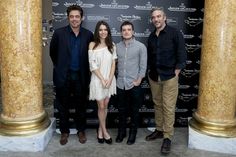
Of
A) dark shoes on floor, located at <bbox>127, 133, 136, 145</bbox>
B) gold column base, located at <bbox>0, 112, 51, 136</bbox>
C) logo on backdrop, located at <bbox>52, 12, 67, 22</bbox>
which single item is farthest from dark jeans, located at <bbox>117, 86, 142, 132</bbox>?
logo on backdrop, located at <bbox>52, 12, 67, 22</bbox>

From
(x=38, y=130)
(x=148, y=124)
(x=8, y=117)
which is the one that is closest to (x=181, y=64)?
(x=148, y=124)

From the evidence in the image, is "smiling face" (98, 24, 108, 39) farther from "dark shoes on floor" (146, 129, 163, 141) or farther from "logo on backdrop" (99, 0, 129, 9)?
"dark shoes on floor" (146, 129, 163, 141)

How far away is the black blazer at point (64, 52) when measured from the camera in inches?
173

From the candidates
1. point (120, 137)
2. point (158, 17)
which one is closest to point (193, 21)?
point (158, 17)

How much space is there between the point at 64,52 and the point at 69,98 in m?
0.72

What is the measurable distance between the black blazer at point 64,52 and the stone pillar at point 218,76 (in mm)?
1624

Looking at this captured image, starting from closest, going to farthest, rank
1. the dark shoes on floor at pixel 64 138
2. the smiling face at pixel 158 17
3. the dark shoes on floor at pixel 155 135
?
the smiling face at pixel 158 17, the dark shoes on floor at pixel 64 138, the dark shoes on floor at pixel 155 135

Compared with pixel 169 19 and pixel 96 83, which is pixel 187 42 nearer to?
pixel 169 19

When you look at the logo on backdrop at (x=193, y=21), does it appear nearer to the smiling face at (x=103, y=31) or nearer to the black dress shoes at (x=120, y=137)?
the smiling face at (x=103, y=31)

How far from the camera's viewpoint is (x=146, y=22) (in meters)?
5.03

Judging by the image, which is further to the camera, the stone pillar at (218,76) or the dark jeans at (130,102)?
the dark jeans at (130,102)

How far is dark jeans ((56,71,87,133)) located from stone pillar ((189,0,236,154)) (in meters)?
1.63

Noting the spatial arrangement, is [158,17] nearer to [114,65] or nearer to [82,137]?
[114,65]

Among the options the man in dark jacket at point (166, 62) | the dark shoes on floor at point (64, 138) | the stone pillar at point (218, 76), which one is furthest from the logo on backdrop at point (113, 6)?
the dark shoes on floor at point (64, 138)
